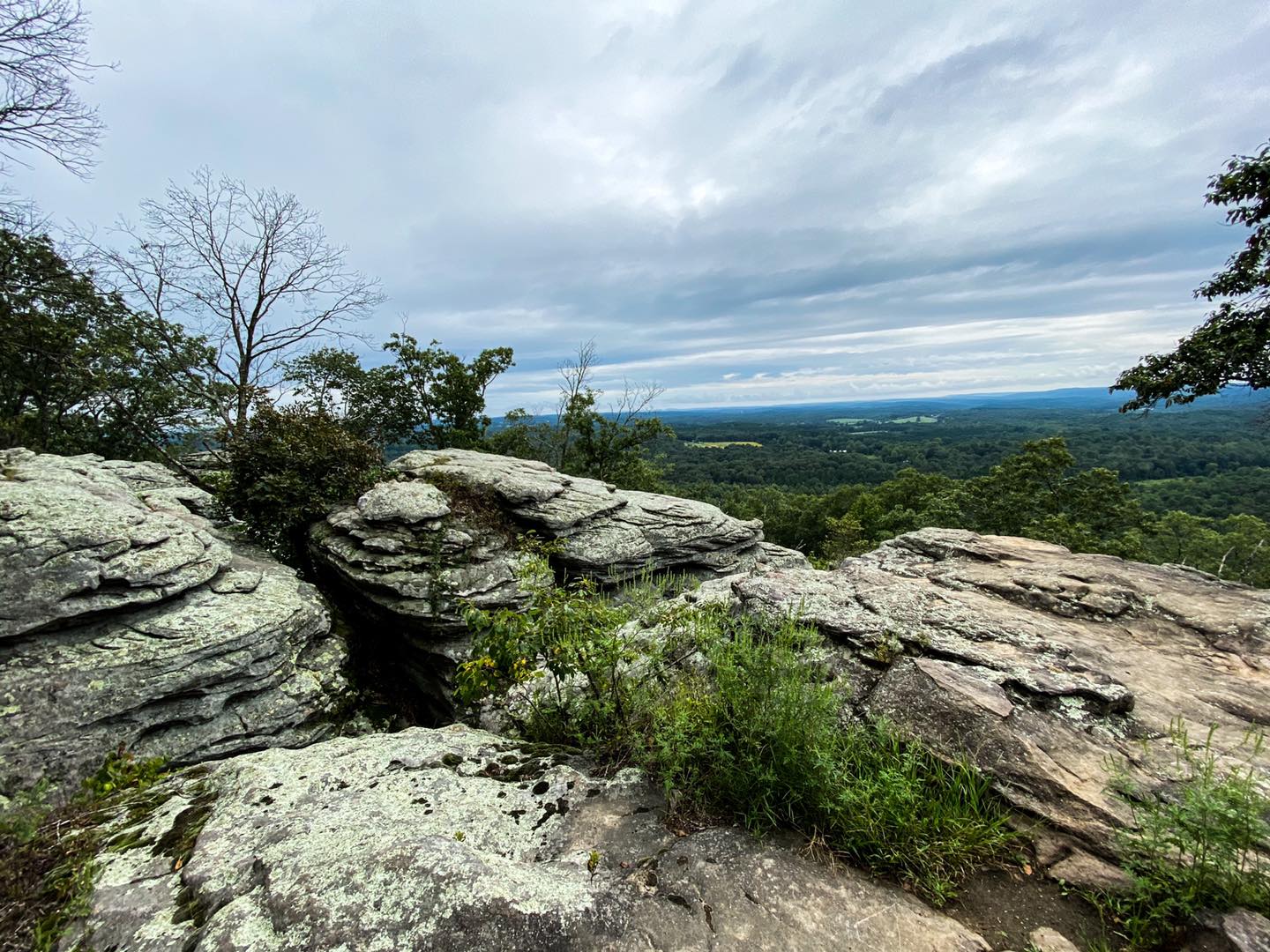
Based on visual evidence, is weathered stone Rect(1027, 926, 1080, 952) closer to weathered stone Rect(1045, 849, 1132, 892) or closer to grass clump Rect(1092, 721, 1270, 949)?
grass clump Rect(1092, 721, 1270, 949)

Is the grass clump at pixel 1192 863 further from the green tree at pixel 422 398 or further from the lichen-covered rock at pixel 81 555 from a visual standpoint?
the green tree at pixel 422 398

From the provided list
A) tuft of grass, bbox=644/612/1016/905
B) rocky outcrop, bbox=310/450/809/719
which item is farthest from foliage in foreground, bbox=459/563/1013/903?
rocky outcrop, bbox=310/450/809/719

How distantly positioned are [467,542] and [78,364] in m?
16.0

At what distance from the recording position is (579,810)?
3.49 m

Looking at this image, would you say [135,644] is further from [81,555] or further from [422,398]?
[422,398]

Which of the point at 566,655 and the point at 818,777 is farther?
the point at 566,655

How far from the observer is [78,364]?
15383mm

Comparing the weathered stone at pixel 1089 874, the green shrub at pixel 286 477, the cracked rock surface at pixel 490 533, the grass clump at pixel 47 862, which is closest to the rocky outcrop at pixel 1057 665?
the weathered stone at pixel 1089 874

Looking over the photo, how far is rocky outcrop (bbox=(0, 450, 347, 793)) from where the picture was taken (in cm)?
540

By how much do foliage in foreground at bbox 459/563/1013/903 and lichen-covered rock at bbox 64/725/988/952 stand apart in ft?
0.83

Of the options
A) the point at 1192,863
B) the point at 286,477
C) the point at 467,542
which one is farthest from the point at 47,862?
the point at 286,477

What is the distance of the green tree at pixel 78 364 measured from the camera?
48.4 ft

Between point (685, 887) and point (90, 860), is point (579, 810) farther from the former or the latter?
point (90, 860)

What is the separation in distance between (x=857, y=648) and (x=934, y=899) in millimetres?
2551
